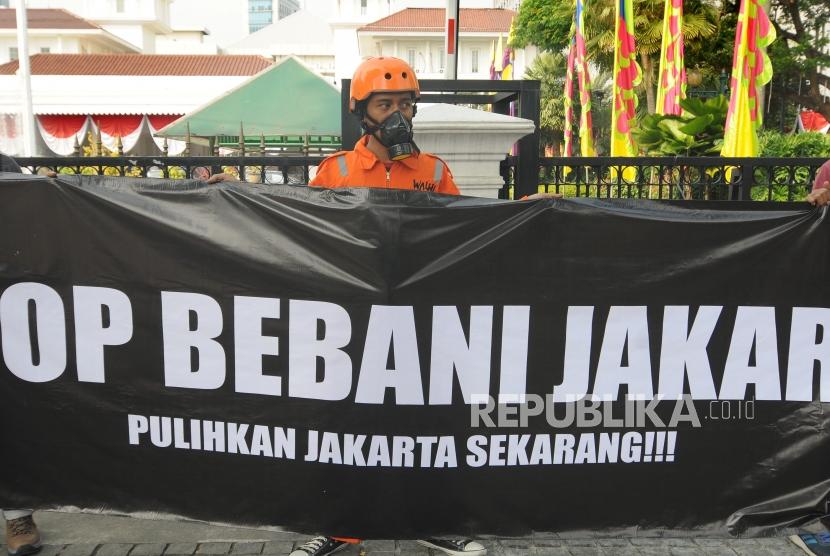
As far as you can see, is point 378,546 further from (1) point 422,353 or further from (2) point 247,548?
(1) point 422,353

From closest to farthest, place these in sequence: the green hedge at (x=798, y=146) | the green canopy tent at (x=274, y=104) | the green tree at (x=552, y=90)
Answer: the green canopy tent at (x=274, y=104) → the green hedge at (x=798, y=146) → the green tree at (x=552, y=90)

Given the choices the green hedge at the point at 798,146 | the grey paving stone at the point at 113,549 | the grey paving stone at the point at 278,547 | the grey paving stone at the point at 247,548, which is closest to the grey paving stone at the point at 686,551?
the grey paving stone at the point at 278,547

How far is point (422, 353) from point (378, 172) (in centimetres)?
100

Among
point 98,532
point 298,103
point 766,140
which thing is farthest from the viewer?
point 766,140

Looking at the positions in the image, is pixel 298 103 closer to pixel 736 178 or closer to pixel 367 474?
pixel 736 178

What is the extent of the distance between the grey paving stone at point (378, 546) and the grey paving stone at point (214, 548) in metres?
0.62

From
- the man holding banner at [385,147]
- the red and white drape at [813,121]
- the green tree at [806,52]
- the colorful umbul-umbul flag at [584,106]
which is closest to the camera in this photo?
the man holding banner at [385,147]

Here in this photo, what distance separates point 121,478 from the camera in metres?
3.36

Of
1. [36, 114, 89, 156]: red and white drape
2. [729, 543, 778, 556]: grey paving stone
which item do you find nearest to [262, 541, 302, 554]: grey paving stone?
[729, 543, 778, 556]: grey paving stone

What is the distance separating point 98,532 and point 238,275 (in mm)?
1491

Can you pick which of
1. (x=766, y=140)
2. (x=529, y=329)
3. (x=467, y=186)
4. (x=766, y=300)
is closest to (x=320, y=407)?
(x=529, y=329)

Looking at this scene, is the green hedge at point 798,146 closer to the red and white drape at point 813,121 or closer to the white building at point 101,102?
the red and white drape at point 813,121

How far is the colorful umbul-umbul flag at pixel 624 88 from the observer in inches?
460

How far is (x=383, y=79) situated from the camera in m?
3.75
